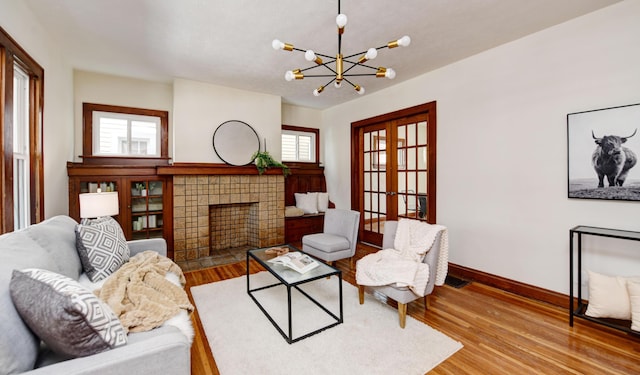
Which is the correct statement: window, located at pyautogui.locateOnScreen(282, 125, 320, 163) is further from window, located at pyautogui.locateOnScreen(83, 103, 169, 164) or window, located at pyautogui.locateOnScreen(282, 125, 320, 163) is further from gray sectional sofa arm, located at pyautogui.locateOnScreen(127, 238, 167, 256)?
gray sectional sofa arm, located at pyautogui.locateOnScreen(127, 238, 167, 256)

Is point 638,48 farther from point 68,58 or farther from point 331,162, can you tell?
point 68,58

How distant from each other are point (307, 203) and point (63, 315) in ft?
13.8

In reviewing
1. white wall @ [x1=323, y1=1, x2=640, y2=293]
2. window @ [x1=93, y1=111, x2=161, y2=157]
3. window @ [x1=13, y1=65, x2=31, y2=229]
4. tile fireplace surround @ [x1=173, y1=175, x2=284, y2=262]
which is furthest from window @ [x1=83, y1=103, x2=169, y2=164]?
white wall @ [x1=323, y1=1, x2=640, y2=293]

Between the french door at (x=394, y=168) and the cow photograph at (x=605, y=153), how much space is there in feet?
4.56

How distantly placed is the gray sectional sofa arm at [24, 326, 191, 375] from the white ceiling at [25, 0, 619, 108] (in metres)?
2.36

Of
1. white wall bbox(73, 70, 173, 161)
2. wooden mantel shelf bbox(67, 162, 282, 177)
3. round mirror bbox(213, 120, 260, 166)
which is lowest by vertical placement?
wooden mantel shelf bbox(67, 162, 282, 177)

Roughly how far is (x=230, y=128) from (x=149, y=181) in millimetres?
1410

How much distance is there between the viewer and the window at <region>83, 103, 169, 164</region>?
3.68 metres

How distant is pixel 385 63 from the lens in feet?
10.8

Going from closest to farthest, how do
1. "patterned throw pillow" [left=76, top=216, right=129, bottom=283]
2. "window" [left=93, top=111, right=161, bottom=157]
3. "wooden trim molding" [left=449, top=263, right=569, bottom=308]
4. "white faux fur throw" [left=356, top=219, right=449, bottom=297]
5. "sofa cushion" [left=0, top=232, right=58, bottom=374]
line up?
"sofa cushion" [left=0, top=232, right=58, bottom=374] < "patterned throw pillow" [left=76, top=216, right=129, bottom=283] < "white faux fur throw" [left=356, top=219, right=449, bottom=297] < "wooden trim molding" [left=449, top=263, right=569, bottom=308] < "window" [left=93, top=111, right=161, bottom=157]

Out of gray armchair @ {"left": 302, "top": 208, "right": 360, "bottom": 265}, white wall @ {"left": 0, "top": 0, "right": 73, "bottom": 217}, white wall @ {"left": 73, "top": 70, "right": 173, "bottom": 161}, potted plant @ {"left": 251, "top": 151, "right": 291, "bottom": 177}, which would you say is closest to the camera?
white wall @ {"left": 0, "top": 0, "right": 73, "bottom": 217}

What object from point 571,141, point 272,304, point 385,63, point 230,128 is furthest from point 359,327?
point 230,128

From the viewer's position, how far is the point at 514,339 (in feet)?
6.59

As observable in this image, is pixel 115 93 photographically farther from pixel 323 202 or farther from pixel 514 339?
pixel 514 339
